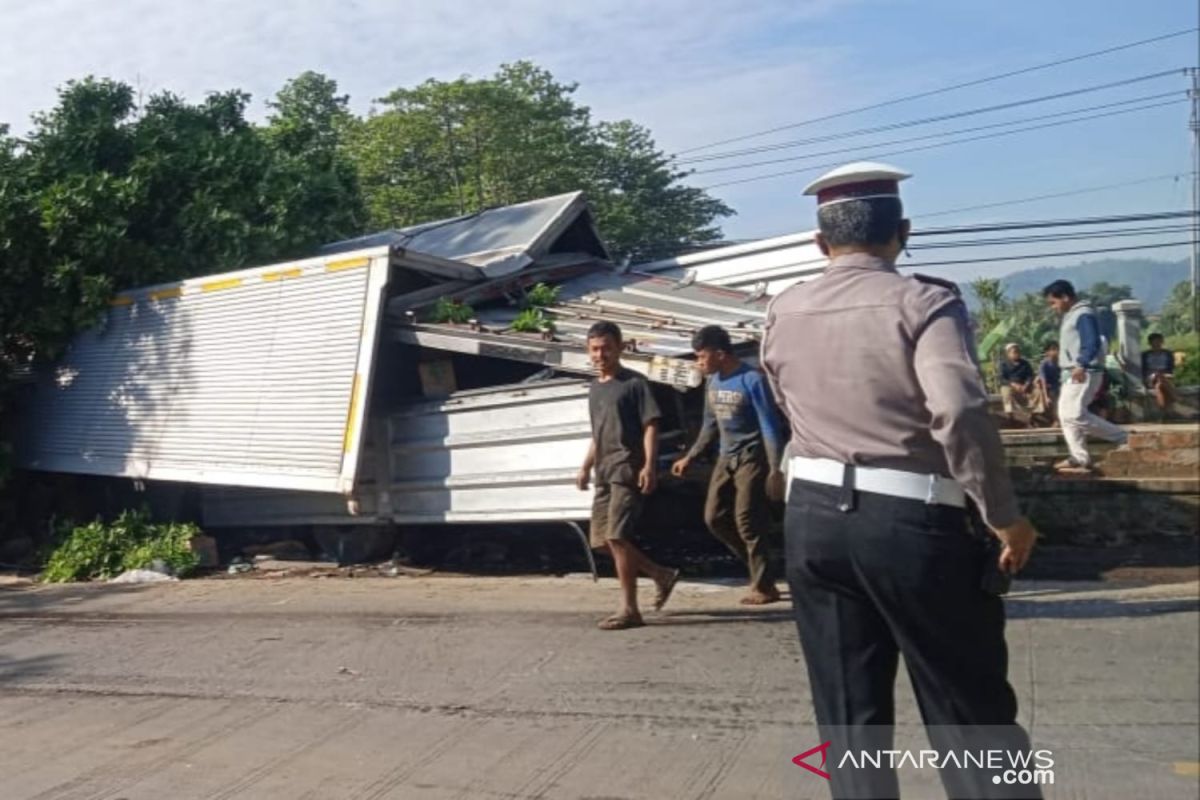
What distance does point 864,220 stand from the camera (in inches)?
131

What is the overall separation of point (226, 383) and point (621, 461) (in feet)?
15.0

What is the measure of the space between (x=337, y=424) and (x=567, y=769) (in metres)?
4.93

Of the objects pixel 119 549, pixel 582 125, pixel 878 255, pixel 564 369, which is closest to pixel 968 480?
pixel 878 255

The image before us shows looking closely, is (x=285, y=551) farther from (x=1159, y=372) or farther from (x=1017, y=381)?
(x=1159, y=372)

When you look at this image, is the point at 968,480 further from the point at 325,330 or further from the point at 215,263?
the point at 215,263

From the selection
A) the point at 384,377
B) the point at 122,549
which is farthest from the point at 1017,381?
the point at 122,549

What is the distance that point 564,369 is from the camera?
8945 mm

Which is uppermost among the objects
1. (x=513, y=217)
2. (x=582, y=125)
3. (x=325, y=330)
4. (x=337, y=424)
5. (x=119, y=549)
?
(x=582, y=125)

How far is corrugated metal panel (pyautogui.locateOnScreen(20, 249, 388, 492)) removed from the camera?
9.68m

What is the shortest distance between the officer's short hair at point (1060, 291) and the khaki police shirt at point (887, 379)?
446 cm

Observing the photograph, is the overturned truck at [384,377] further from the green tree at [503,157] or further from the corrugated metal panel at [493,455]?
the green tree at [503,157]

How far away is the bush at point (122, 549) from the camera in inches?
437

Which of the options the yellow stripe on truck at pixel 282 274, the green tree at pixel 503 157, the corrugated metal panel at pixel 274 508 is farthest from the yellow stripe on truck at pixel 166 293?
the green tree at pixel 503 157

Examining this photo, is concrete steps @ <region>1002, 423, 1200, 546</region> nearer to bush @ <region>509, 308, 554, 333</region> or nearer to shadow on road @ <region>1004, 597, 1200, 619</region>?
shadow on road @ <region>1004, 597, 1200, 619</region>
